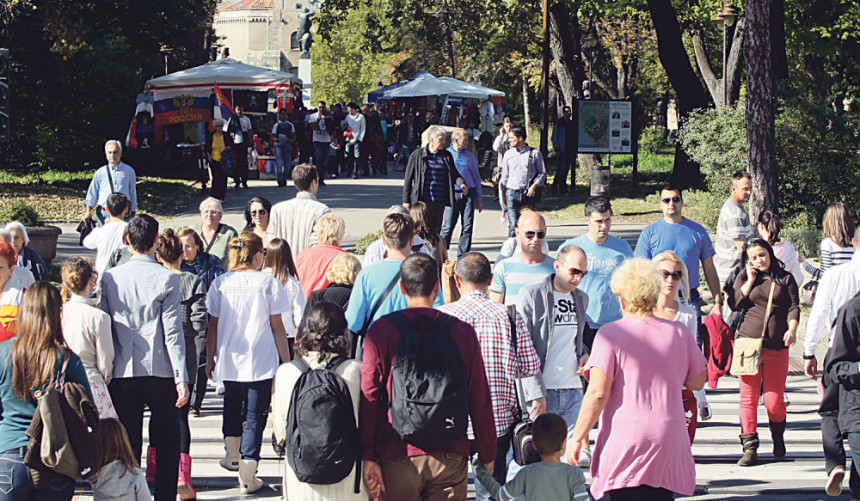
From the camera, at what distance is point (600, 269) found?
701cm

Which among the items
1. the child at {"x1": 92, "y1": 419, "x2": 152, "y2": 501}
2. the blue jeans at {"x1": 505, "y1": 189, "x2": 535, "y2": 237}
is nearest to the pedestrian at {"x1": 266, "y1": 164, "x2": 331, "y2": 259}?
the child at {"x1": 92, "y1": 419, "x2": 152, "y2": 501}

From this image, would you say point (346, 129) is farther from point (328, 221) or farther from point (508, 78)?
point (508, 78)

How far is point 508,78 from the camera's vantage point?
61281 mm

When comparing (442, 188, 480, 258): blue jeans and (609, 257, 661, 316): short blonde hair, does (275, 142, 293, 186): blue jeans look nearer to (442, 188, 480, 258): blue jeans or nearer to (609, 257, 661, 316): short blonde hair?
(442, 188, 480, 258): blue jeans

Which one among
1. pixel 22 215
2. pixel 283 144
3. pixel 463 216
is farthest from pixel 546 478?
pixel 283 144

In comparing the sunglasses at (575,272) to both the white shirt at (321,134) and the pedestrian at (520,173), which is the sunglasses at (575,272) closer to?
the pedestrian at (520,173)

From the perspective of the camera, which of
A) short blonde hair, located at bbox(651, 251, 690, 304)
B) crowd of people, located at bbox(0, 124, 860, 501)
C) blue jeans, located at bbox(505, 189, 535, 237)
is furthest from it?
blue jeans, located at bbox(505, 189, 535, 237)

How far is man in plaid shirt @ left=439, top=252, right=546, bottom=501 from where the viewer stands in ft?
17.0

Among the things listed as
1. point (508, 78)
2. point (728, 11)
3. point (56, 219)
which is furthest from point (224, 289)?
point (508, 78)

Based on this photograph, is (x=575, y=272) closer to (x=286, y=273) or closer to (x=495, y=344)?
(x=495, y=344)

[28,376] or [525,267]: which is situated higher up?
[525,267]

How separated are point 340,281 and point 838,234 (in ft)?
14.9

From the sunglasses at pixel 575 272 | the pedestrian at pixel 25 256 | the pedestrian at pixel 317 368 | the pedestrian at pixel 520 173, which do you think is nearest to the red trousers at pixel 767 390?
the sunglasses at pixel 575 272

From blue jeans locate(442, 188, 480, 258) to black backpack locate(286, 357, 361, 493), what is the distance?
27.0 ft
